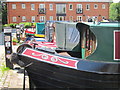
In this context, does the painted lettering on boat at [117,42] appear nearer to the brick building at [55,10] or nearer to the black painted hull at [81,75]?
the black painted hull at [81,75]

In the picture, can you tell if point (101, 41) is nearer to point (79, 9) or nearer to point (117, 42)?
point (117, 42)

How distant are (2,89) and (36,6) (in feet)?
144

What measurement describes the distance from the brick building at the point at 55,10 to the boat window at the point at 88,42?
141 ft

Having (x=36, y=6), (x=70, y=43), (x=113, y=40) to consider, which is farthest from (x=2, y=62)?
(x=36, y=6)

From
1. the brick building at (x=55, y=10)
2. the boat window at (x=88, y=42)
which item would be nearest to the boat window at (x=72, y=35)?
the boat window at (x=88, y=42)

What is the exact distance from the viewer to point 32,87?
6.70 meters

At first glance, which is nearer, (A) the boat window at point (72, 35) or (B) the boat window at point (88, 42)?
(B) the boat window at point (88, 42)

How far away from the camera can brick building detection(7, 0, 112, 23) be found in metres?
50.0

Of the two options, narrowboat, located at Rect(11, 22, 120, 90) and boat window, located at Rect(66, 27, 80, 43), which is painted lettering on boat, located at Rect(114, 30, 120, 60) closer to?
narrowboat, located at Rect(11, 22, 120, 90)

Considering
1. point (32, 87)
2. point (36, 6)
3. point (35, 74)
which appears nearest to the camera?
point (35, 74)

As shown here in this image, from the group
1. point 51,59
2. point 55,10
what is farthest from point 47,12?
point 51,59

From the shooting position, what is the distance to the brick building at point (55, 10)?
50.0 metres

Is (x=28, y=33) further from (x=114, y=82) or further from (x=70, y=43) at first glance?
(x=114, y=82)

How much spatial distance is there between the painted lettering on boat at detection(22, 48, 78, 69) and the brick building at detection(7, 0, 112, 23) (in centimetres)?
4398
